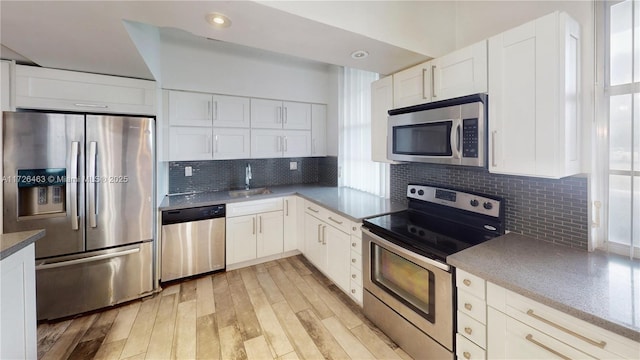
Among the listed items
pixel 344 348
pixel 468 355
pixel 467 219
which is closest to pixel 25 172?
pixel 344 348

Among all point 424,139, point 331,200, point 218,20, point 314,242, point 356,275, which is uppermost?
point 218,20

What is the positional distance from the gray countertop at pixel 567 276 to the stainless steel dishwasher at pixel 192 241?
2.37m

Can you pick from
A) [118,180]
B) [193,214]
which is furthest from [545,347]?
[118,180]

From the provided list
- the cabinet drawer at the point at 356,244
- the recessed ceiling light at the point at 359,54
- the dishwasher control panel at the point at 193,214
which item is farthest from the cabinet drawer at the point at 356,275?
the recessed ceiling light at the point at 359,54

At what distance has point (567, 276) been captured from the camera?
3.71ft

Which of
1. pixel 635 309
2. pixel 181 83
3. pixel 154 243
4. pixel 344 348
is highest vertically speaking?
pixel 181 83

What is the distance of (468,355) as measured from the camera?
1.31 meters

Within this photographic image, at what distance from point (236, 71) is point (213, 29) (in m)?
1.72

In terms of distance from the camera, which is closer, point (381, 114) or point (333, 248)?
point (381, 114)

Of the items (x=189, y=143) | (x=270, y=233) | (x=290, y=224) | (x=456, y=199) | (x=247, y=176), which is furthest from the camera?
(x=247, y=176)

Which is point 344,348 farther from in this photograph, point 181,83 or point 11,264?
point 181,83

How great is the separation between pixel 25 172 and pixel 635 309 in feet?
11.9

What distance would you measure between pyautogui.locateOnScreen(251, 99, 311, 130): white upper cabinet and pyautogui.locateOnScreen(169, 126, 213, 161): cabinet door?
24.5 inches

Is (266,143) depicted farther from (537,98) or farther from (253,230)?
(537,98)
